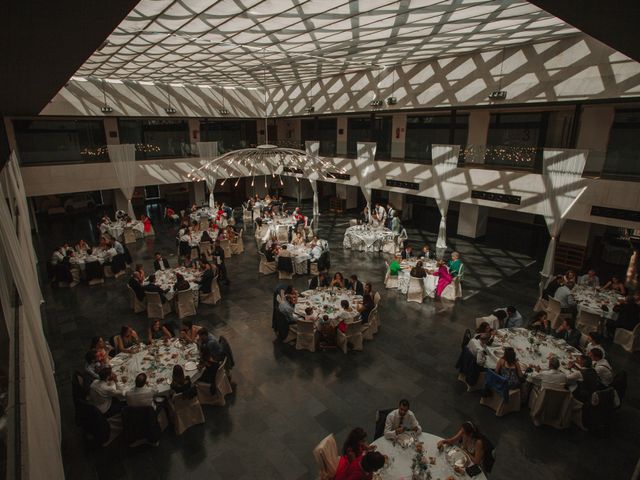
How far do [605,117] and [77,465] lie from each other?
1692cm

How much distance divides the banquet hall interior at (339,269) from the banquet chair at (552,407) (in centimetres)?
5

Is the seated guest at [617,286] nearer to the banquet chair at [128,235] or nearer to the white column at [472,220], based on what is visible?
the white column at [472,220]

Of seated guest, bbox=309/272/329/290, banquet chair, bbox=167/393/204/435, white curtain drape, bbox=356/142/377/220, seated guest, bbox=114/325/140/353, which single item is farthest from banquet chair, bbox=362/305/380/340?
white curtain drape, bbox=356/142/377/220

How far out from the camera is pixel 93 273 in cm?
1252

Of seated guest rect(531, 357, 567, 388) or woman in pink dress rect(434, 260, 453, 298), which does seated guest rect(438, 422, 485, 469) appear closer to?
seated guest rect(531, 357, 567, 388)

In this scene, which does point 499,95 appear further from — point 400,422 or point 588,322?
point 400,422

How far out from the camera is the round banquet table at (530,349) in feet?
23.0

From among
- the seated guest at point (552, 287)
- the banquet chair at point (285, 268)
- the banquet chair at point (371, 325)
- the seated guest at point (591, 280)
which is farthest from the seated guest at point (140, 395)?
the seated guest at point (591, 280)

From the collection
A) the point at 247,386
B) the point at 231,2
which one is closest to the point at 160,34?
the point at 231,2

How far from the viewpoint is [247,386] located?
742 cm

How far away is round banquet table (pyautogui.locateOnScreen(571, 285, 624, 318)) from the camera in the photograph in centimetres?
916

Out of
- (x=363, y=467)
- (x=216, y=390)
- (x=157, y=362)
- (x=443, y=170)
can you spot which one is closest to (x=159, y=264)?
(x=157, y=362)

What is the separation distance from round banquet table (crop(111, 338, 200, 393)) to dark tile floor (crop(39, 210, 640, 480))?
2.98 feet

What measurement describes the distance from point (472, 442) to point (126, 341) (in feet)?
22.2
